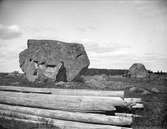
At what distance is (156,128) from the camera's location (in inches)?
240

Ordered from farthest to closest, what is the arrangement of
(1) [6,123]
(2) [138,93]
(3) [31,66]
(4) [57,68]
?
(3) [31,66]
(4) [57,68]
(2) [138,93]
(1) [6,123]

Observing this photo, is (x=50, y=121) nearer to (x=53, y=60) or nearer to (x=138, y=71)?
(x=53, y=60)

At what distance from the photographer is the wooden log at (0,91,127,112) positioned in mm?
5297

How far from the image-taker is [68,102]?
5719 mm

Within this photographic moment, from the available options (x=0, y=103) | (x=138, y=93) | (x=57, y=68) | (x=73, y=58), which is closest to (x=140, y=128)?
(x=0, y=103)

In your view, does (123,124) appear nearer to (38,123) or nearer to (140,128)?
(140,128)

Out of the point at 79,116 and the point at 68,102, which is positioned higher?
the point at 68,102

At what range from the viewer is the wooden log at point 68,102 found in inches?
209

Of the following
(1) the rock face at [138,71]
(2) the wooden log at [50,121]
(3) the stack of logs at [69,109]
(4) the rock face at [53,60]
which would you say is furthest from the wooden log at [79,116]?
(1) the rock face at [138,71]

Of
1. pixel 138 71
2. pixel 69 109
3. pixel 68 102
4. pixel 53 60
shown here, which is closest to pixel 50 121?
pixel 69 109

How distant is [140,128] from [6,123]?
456cm

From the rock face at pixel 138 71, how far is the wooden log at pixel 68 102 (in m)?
22.1

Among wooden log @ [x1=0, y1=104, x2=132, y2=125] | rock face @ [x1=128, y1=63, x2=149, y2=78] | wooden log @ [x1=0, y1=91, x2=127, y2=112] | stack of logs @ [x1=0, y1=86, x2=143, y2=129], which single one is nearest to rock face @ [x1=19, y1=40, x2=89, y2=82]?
stack of logs @ [x1=0, y1=86, x2=143, y2=129]

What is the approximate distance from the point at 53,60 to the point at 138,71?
49.5 ft
